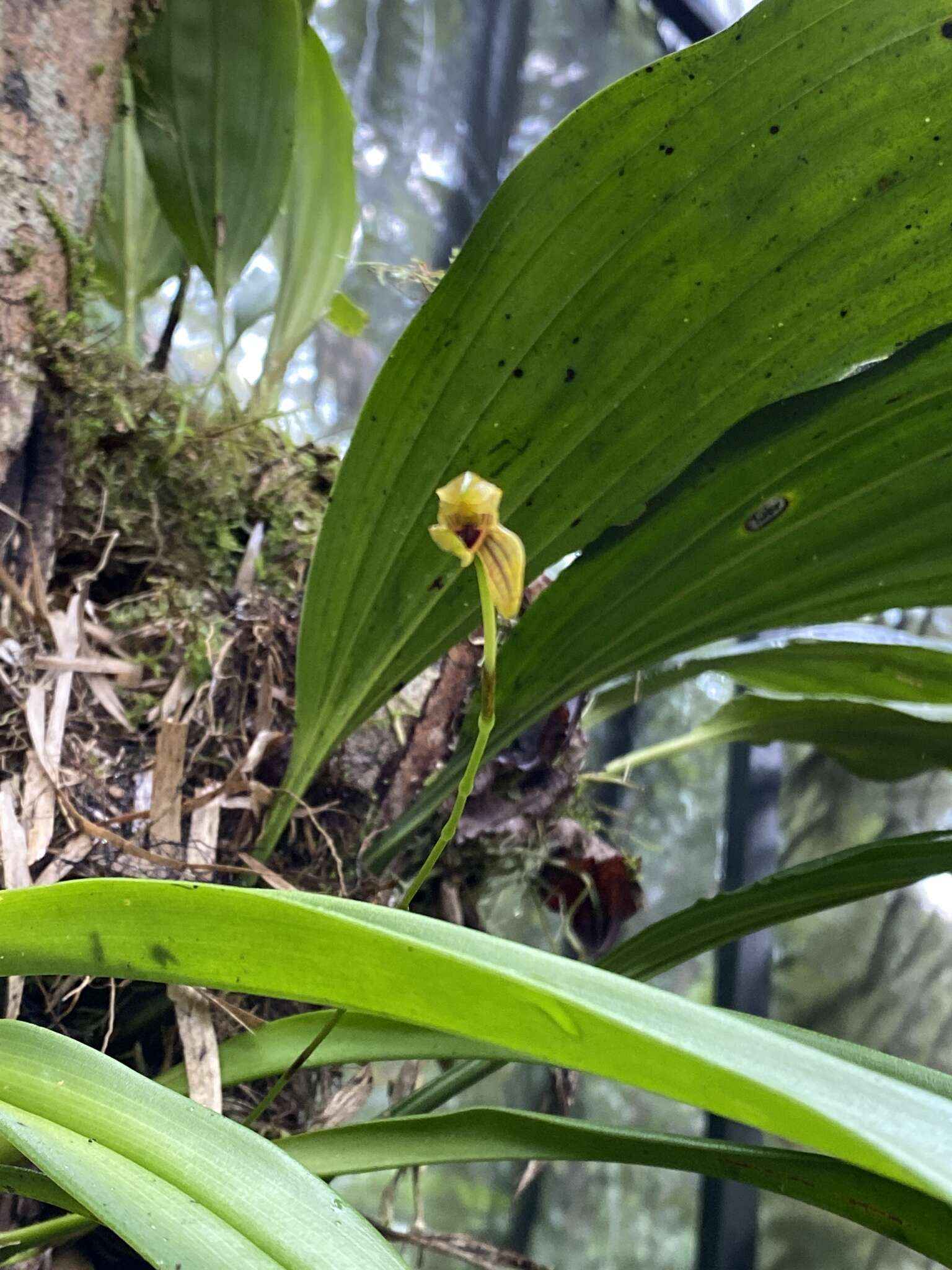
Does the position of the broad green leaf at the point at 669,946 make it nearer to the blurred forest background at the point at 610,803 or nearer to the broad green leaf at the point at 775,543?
the broad green leaf at the point at 775,543

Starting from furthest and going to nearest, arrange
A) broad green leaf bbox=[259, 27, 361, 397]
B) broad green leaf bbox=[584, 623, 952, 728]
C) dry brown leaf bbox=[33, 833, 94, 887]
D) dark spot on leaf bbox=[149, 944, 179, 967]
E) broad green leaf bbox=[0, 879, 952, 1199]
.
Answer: broad green leaf bbox=[259, 27, 361, 397] → broad green leaf bbox=[584, 623, 952, 728] → dry brown leaf bbox=[33, 833, 94, 887] → dark spot on leaf bbox=[149, 944, 179, 967] → broad green leaf bbox=[0, 879, 952, 1199]

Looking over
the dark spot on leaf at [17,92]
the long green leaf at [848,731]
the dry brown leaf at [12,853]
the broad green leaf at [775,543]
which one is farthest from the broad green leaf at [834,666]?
the dark spot on leaf at [17,92]

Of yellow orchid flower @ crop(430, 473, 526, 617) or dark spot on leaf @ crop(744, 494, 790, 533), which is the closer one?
yellow orchid flower @ crop(430, 473, 526, 617)

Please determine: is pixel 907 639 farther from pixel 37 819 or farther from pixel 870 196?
pixel 37 819

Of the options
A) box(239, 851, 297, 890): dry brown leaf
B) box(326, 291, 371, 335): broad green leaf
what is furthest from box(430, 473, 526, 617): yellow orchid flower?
box(326, 291, 371, 335): broad green leaf

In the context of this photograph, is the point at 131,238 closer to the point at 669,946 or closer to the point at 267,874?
the point at 267,874

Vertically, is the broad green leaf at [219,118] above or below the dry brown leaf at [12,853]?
above

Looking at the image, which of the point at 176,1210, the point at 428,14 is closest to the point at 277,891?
the point at 176,1210

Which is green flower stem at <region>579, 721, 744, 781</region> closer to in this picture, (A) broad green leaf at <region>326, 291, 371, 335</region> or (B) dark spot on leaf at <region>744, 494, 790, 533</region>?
(B) dark spot on leaf at <region>744, 494, 790, 533</region>

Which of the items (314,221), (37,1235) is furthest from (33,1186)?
(314,221)
